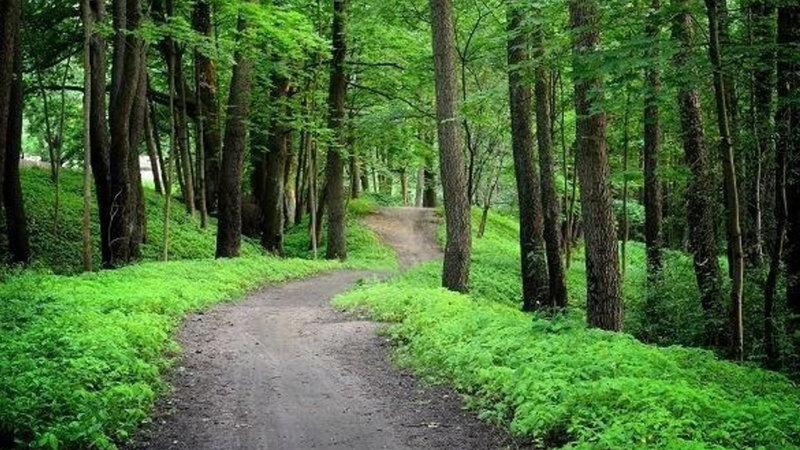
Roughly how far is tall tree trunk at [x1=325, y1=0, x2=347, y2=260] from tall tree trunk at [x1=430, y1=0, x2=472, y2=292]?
10435 mm

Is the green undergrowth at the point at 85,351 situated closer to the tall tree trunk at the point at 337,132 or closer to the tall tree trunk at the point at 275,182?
the tall tree trunk at the point at 337,132

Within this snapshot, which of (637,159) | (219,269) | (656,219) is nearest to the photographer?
(219,269)

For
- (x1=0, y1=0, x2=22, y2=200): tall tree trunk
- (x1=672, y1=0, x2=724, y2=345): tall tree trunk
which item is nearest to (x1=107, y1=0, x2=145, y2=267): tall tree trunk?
(x1=0, y1=0, x2=22, y2=200): tall tree trunk

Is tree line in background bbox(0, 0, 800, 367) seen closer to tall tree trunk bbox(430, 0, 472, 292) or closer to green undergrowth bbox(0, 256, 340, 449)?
tall tree trunk bbox(430, 0, 472, 292)

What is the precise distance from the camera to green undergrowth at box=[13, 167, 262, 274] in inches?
797

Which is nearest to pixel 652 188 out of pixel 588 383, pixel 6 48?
pixel 588 383

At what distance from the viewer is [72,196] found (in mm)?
24984

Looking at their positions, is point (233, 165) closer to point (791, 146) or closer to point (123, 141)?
point (123, 141)

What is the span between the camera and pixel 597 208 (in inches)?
394

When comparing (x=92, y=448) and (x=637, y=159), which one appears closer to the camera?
(x=92, y=448)

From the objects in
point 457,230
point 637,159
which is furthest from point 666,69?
point 637,159

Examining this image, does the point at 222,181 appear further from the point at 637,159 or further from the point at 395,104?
the point at 637,159

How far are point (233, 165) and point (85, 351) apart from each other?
1346 cm

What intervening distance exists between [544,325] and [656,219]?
10.8m
